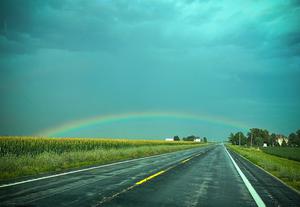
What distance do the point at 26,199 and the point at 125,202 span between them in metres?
2.38

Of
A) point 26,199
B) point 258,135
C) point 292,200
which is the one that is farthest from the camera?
point 258,135

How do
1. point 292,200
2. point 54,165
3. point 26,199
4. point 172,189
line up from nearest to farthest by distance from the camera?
1. point 26,199
2. point 292,200
3. point 172,189
4. point 54,165

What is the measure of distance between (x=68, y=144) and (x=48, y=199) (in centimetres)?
3052

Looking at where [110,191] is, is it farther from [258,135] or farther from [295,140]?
[295,140]

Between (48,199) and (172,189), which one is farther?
(172,189)

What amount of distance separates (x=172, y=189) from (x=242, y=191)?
2360 mm

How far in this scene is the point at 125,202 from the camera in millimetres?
7250

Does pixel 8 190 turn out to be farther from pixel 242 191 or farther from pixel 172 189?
pixel 242 191

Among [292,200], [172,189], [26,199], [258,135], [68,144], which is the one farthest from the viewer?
[258,135]

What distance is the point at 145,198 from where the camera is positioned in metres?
7.91

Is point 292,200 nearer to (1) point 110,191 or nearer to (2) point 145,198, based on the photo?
(2) point 145,198

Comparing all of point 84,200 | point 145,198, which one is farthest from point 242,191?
point 84,200

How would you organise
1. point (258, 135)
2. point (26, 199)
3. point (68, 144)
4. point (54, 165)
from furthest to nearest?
point (258, 135) → point (68, 144) → point (54, 165) → point (26, 199)

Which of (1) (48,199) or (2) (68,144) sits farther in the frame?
(2) (68,144)
